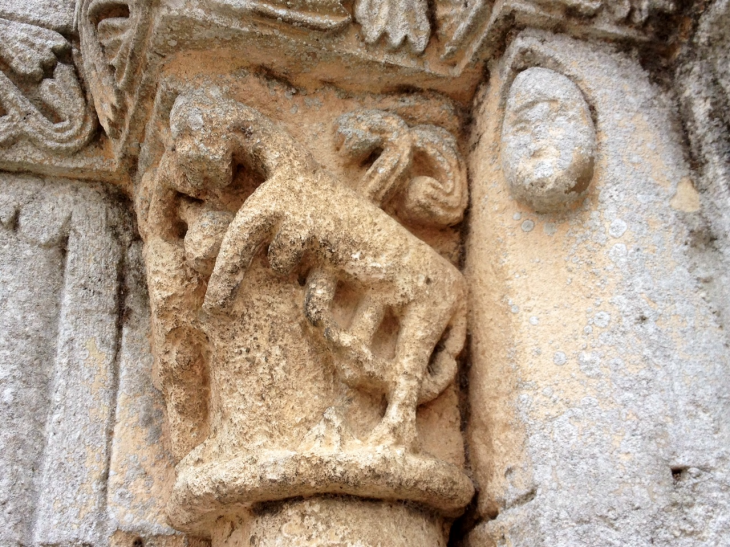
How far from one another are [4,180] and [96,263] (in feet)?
1.08

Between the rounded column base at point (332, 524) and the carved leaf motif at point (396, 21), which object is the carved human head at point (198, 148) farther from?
the rounded column base at point (332, 524)

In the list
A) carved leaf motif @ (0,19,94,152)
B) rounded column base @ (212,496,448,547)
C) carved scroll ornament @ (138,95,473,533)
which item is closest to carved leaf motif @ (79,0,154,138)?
carved leaf motif @ (0,19,94,152)

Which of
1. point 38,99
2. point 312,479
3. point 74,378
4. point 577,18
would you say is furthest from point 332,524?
point 38,99

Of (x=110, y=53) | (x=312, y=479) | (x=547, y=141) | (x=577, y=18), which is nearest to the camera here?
(x=312, y=479)

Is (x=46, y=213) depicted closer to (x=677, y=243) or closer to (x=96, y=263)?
(x=96, y=263)

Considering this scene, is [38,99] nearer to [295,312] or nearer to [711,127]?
Result: [295,312]

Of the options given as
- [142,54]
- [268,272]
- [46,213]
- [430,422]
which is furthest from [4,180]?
[430,422]

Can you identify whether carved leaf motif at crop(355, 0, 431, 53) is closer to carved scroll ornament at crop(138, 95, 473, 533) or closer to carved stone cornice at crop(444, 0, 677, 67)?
carved stone cornice at crop(444, 0, 677, 67)

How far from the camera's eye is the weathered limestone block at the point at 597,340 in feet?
4.23

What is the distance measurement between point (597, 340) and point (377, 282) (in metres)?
0.46

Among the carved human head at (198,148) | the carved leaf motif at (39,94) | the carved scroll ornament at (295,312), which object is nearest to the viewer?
the carved scroll ornament at (295,312)

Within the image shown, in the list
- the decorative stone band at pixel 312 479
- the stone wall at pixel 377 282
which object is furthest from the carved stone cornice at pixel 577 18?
the decorative stone band at pixel 312 479

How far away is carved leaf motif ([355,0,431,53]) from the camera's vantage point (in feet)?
5.47

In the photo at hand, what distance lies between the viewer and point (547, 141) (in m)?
1.50
